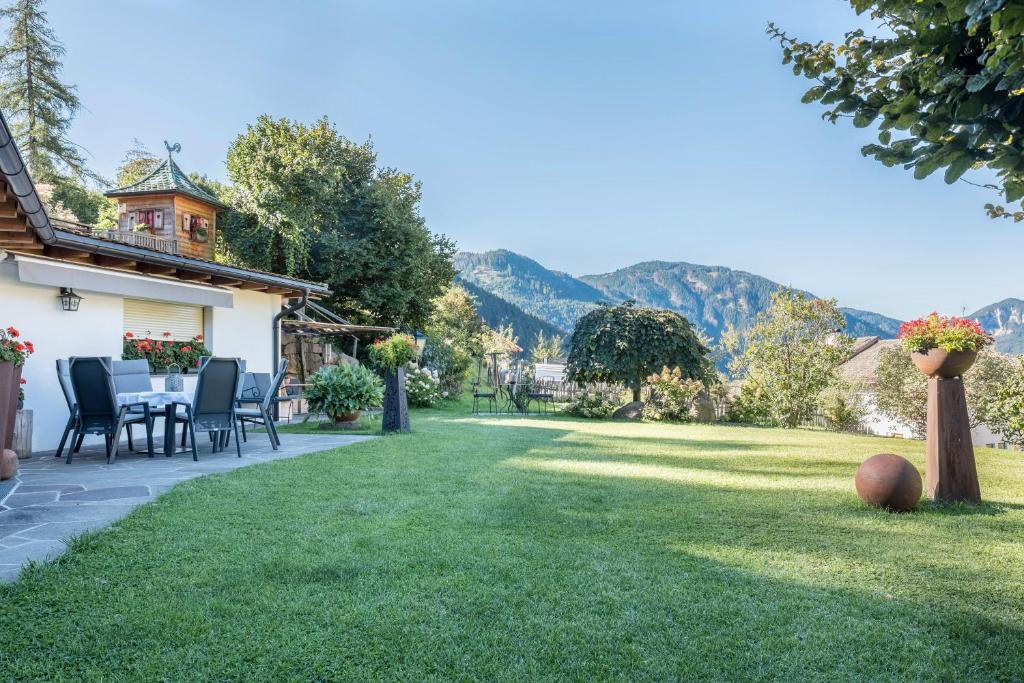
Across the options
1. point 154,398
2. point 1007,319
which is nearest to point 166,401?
point 154,398

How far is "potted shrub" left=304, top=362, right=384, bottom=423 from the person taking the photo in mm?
9461

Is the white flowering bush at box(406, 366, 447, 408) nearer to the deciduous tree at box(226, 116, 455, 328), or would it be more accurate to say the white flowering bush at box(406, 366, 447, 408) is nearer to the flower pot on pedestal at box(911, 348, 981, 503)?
the deciduous tree at box(226, 116, 455, 328)

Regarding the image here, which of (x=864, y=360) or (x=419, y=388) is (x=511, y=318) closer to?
(x=864, y=360)

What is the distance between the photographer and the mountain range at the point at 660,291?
267ft

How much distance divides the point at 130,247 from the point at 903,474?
357 inches

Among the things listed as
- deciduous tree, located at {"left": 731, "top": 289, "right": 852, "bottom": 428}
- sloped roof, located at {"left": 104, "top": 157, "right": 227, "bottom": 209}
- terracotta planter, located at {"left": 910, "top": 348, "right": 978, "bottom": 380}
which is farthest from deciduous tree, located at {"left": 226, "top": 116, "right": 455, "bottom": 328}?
terracotta planter, located at {"left": 910, "top": 348, "right": 978, "bottom": 380}

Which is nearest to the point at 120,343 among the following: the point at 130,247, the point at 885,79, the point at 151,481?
the point at 130,247

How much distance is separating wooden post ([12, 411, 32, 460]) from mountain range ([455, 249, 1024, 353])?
64.4 m

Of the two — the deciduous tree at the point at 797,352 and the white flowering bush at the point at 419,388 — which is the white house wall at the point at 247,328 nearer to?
the white flowering bush at the point at 419,388

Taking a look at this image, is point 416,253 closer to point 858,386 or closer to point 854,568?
point 858,386

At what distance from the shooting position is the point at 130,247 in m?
7.85

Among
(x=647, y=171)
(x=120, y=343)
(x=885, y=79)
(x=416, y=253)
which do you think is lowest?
(x=120, y=343)

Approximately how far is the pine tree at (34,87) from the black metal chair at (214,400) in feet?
79.3

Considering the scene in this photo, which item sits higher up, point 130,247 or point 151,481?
point 130,247
